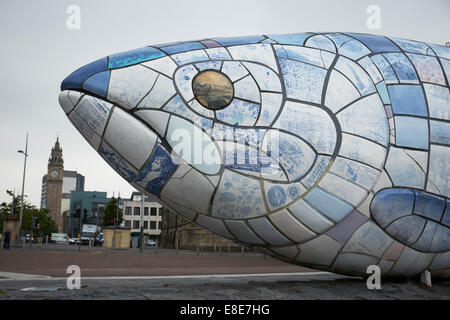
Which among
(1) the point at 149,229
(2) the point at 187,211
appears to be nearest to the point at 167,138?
(2) the point at 187,211

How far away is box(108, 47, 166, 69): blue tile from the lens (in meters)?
5.81

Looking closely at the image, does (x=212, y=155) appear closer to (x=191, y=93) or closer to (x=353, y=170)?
(x=191, y=93)

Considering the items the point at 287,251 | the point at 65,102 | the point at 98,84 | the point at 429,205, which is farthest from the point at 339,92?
the point at 65,102

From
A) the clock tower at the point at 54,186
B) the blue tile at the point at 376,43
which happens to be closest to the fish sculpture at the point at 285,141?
the blue tile at the point at 376,43

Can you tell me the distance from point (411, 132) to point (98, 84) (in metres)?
4.42

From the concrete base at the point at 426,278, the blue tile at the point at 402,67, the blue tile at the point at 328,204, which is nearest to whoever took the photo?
the blue tile at the point at 328,204

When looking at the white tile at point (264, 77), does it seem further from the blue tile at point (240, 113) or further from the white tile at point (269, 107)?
the blue tile at point (240, 113)

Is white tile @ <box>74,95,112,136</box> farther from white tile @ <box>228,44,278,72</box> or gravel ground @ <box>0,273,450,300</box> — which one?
gravel ground @ <box>0,273,450,300</box>

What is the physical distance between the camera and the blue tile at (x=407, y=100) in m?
6.46

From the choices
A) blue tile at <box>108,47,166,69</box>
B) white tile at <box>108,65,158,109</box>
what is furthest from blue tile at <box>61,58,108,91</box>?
white tile at <box>108,65,158,109</box>

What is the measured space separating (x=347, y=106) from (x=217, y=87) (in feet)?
6.12

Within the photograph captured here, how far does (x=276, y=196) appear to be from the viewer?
5.80 metres

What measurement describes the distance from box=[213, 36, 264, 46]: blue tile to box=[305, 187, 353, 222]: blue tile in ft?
7.71

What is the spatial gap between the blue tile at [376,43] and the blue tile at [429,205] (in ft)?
7.54
